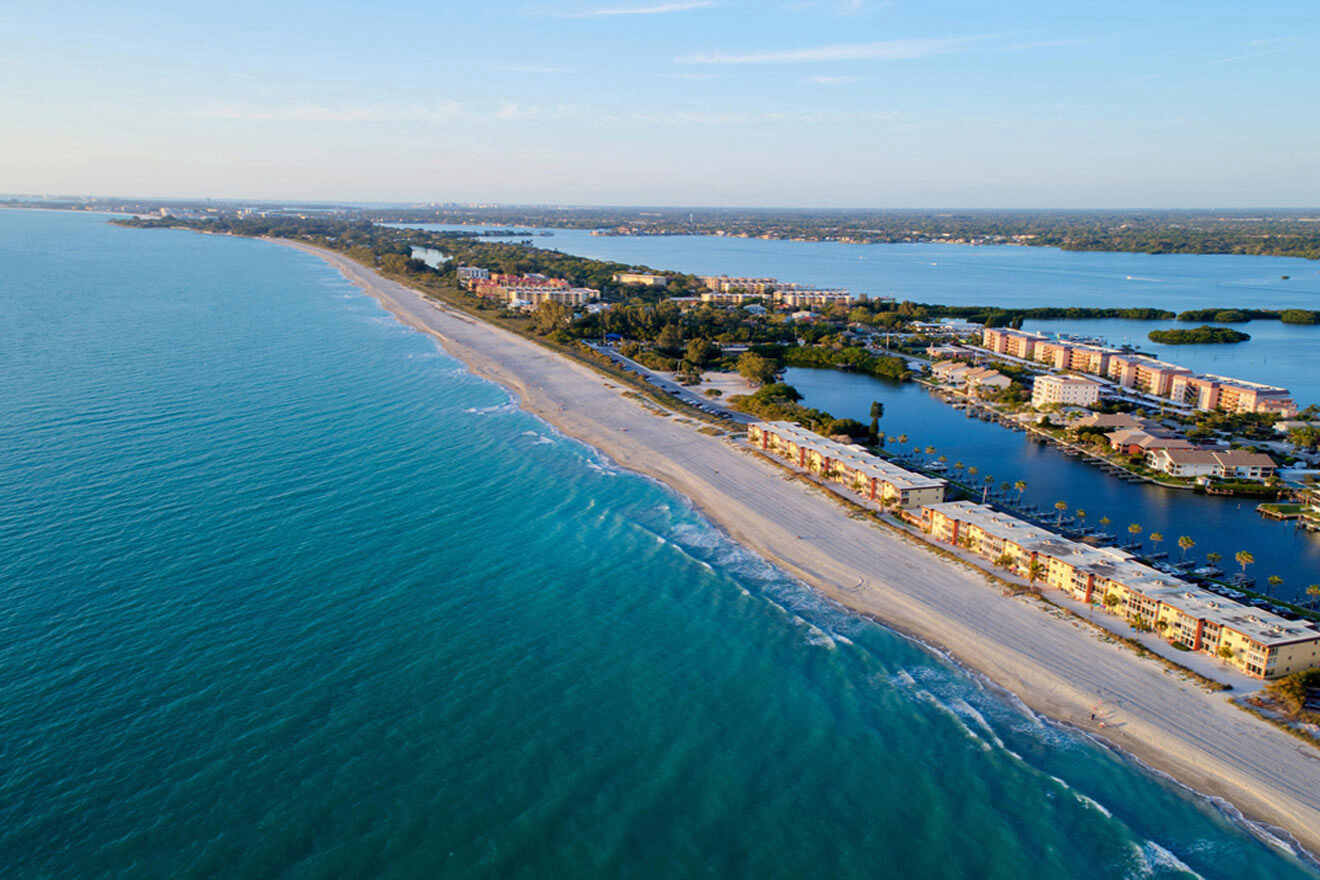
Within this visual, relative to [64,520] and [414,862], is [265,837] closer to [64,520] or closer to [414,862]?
[414,862]

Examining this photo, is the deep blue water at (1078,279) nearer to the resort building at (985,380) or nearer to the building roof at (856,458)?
the resort building at (985,380)

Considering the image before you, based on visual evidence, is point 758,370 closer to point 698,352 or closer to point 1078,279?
point 698,352

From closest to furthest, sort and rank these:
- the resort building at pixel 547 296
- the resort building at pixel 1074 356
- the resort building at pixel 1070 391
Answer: the resort building at pixel 1070 391
the resort building at pixel 1074 356
the resort building at pixel 547 296

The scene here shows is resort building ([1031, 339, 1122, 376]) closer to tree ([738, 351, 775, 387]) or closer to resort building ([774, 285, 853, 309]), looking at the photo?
tree ([738, 351, 775, 387])

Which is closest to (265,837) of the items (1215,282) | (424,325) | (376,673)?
(376,673)

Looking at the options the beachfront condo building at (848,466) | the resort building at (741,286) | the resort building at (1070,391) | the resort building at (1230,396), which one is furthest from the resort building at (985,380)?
the resort building at (741,286)

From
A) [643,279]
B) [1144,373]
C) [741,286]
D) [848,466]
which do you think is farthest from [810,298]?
[848,466]
